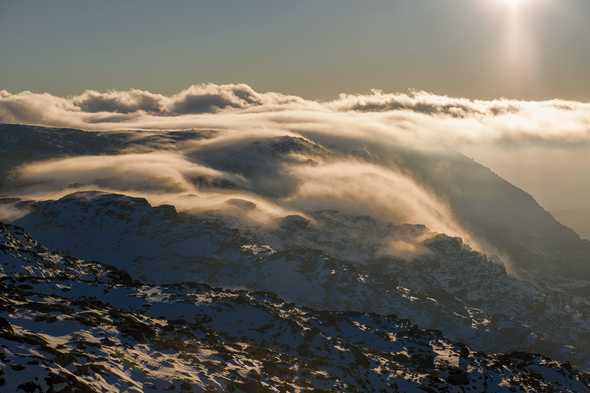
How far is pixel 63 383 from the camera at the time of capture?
122625 millimetres

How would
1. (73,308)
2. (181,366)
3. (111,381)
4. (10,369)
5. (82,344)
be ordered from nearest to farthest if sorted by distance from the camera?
(10,369) → (111,381) → (82,344) → (181,366) → (73,308)

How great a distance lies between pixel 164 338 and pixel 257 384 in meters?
30.9

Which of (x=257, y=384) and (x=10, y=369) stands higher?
(x=10, y=369)

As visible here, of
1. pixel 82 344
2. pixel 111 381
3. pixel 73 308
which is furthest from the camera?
pixel 73 308

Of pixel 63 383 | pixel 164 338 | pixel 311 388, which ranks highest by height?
pixel 63 383

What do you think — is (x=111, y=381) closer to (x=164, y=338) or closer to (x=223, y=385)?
(x=223, y=385)

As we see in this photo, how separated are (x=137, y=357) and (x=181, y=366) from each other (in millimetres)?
10489

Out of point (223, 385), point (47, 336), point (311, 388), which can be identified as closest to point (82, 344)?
point (47, 336)

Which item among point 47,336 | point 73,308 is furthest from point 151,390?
point 73,308

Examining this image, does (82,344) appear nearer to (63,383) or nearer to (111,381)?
(111,381)

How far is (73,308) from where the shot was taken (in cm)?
19150

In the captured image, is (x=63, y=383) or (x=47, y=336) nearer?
(x=63, y=383)

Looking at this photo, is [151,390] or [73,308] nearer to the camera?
[151,390]

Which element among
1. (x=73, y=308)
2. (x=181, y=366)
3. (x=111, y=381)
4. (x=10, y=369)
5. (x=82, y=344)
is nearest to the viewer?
(x=10, y=369)
